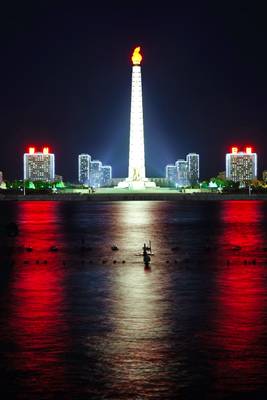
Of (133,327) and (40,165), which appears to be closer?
(133,327)

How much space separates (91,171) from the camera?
18975cm

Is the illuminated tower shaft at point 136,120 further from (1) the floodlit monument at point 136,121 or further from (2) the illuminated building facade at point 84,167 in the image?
(2) the illuminated building facade at point 84,167

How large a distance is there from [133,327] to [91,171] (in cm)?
17973

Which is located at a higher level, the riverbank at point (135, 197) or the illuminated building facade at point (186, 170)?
the illuminated building facade at point (186, 170)

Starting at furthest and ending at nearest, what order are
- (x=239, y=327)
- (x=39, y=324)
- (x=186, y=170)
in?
(x=186, y=170) → (x=39, y=324) → (x=239, y=327)

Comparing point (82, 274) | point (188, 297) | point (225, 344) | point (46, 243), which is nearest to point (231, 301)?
point (188, 297)

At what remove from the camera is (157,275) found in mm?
17125

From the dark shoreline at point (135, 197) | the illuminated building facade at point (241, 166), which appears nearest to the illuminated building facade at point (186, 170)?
the illuminated building facade at point (241, 166)

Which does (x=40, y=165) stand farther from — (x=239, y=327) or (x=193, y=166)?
(x=239, y=327)

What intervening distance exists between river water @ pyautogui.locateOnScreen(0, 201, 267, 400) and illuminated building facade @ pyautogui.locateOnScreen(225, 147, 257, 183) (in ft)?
516

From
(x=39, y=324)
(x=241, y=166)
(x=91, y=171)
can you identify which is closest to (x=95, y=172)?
(x=91, y=171)

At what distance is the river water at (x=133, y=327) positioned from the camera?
302 inches

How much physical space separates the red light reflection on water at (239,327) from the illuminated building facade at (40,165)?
15346cm

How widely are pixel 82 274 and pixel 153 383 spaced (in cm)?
996
